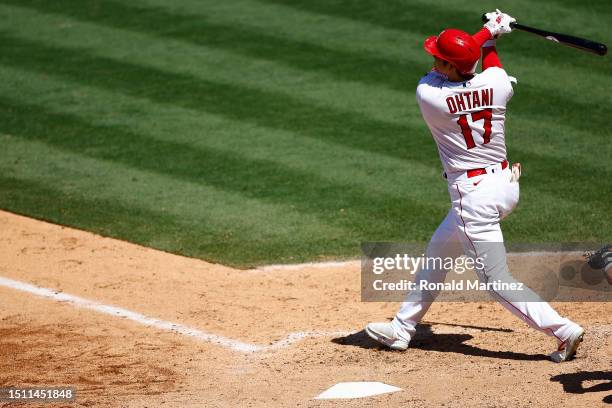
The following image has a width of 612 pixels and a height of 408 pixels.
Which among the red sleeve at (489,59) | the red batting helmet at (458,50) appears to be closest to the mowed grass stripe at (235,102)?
the red sleeve at (489,59)

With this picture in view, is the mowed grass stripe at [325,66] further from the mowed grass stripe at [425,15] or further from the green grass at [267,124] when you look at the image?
the mowed grass stripe at [425,15]

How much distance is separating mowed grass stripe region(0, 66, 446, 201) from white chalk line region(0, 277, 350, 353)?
2.82m

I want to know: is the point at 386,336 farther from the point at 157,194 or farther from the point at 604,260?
the point at 157,194

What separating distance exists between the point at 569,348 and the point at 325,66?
21.8ft

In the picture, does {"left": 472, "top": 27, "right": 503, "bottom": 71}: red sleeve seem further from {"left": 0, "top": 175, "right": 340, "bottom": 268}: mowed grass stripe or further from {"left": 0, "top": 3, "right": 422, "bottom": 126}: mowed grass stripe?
{"left": 0, "top": 3, "right": 422, "bottom": 126}: mowed grass stripe

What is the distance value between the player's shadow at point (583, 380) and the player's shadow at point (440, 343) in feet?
1.36

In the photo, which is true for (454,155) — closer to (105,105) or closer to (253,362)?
(253,362)

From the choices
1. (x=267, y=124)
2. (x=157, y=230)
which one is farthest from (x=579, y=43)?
(x=267, y=124)

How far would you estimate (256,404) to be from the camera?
555 cm

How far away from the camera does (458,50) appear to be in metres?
5.88

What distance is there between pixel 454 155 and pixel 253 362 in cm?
195

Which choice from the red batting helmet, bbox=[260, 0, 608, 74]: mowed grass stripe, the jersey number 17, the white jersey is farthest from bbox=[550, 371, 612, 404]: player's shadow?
bbox=[260, 0, 608, 74]: mowed grass stripe

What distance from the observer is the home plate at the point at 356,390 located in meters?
5.60

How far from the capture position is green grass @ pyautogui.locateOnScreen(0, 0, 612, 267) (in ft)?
28.8
